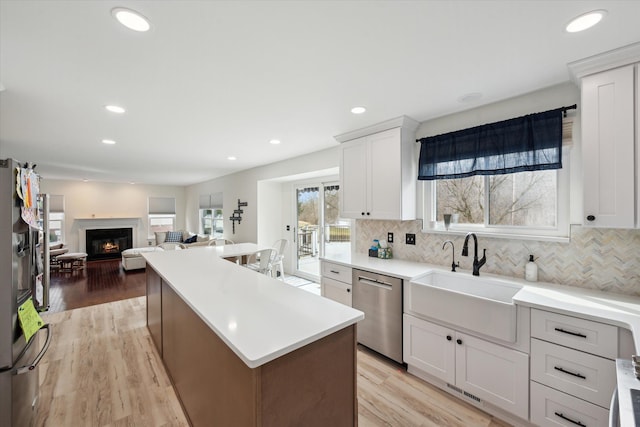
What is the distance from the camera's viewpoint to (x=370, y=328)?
2607mm

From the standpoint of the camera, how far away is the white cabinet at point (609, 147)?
1.56 metres

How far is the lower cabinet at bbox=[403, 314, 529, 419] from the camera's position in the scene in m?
1.75

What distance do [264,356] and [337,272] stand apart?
2.00 meters

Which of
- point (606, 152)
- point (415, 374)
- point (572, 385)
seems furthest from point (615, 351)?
point (415, 374)

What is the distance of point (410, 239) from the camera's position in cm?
292

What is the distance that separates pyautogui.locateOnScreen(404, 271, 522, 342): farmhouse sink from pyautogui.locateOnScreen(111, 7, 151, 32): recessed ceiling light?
2.37 m

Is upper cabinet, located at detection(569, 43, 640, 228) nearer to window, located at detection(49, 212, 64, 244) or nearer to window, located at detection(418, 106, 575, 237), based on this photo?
window, located at detection(418, 106, 575, 237)

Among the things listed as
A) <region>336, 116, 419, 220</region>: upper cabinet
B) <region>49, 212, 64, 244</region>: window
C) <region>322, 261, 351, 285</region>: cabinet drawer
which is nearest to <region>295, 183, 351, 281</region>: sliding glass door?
<region>336, 116, 419, 220</region>: upper cabinet

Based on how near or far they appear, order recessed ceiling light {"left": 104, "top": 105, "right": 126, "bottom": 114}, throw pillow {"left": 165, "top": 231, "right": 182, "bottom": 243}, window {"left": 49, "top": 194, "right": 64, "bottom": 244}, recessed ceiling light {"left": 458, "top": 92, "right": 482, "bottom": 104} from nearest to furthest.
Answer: recessed ceiling light {"left": 458, "top": 92, "right": 482, "bottom": 104}
recessed ceiling light {"left": 104, "top": 105, "right": 126, "bottom": 114}
window {"left": 49, "top": 194, "right": 64, "bottom": 244}
throw pillow {"left": 165, "top": 231, "right": 182, "bottom": 243}

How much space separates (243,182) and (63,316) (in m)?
3.66

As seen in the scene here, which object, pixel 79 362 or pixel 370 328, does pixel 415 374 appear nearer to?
pixel 370 328

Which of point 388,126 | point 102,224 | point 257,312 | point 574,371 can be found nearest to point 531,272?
point 574,371

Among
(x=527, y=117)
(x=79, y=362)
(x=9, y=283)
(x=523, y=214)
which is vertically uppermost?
(x=527, y=117)

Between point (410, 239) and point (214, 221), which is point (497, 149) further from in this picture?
point (214, 221)
